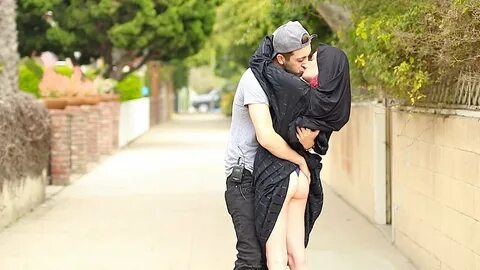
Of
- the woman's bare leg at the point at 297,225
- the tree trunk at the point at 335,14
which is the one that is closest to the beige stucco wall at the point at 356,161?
the tree trunk at the point at 335,14

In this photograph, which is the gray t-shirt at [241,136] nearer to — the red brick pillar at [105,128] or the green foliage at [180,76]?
the red brick pillar at [105,128]

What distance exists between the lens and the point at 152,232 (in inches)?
424

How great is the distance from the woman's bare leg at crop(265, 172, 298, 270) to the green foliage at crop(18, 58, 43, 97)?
19081mm

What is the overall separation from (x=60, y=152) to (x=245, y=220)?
10911mm

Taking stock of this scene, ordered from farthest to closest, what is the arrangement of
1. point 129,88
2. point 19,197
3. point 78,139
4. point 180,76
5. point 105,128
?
1. point 180,76
2. point 129,88
3. point 105,128
4. point 78,139
5. point 19,197

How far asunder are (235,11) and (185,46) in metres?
8.23

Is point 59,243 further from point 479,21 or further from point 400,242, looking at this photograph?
point 479,21

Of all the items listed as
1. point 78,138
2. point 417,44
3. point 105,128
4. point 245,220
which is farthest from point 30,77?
point 245,220

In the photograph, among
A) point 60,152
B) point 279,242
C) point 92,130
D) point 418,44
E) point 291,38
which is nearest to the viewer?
point 291,38

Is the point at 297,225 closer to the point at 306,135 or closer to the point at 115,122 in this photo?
the point at 306,135

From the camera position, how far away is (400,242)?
9.21m

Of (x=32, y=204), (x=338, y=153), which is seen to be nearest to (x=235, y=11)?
(x=338, y=153)

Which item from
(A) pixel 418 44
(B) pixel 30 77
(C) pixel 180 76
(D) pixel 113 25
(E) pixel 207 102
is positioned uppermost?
(C) pixel 180 76

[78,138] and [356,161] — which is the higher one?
[78,138]
